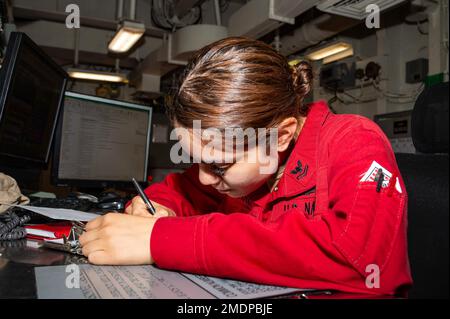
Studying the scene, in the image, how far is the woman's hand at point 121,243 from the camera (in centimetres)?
58

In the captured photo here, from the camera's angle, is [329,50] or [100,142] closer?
[100,142]

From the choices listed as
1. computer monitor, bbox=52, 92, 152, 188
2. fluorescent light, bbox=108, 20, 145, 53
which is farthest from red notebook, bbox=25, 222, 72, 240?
fluorescent light, bbox=108, 20, 145, 53

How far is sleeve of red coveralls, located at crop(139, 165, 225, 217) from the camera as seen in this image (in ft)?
3.34

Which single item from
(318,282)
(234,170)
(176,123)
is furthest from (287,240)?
(176,123)

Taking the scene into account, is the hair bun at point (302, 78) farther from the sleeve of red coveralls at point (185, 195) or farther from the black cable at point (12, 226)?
the black cable at point (12, 226)

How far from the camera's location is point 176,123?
737 millimetres

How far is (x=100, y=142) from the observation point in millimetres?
1707

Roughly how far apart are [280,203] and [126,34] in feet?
10.2

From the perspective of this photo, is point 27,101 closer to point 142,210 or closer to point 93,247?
point 142,210

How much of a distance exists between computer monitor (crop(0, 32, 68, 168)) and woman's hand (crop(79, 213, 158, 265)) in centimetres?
64

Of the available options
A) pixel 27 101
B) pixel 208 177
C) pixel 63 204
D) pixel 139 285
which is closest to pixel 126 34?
pixel 27 101

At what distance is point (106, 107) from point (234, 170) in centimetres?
120

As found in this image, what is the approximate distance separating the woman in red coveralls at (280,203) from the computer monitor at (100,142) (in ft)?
2.86

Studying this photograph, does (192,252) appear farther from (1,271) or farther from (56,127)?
(56,127)
